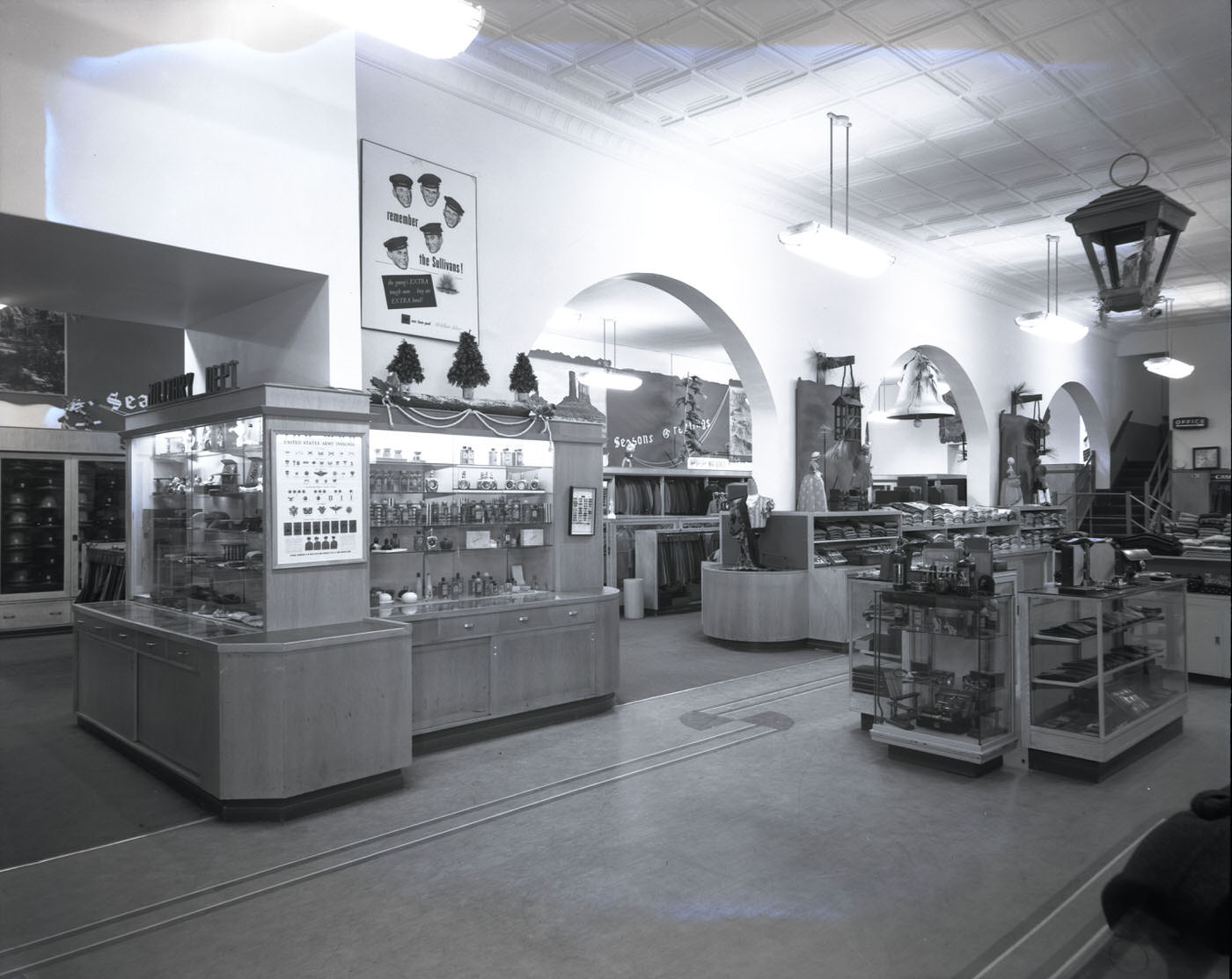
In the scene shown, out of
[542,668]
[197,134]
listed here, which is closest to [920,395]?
[542,668]

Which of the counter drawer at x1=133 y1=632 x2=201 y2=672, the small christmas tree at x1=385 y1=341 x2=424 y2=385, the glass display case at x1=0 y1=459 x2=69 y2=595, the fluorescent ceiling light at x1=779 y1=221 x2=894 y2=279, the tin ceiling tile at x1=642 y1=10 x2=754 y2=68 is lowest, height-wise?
the counter drawer at x1=133 y1=632 x2=201 y2=672

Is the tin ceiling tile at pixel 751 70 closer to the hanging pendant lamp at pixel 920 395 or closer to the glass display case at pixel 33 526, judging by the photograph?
the hanging pendant lamp at pixel 920 395

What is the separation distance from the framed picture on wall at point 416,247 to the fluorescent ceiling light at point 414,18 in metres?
1.81

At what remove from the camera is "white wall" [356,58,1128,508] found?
6.23 m

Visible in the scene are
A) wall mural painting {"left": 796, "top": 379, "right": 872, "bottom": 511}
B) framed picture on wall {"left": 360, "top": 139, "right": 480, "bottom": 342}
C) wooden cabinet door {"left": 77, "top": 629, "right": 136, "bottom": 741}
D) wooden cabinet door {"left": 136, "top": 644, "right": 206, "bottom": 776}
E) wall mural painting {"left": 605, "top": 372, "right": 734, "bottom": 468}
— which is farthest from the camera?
wall mural painting {"left": 605, "top": 372, "right": 734, "bottom": 468}

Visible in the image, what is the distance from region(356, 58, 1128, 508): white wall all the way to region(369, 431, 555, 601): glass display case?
1.62 feet

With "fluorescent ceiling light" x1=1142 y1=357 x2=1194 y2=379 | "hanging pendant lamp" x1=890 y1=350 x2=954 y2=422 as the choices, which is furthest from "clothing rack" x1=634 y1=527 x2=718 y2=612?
"fluorescent ceiling light" x1=1142 y1=357 x2=1194 y2=379

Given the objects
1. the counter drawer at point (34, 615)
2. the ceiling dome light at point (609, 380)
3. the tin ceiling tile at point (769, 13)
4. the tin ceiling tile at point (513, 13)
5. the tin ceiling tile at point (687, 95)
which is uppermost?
the tin ceiling tile at point (687, 95)

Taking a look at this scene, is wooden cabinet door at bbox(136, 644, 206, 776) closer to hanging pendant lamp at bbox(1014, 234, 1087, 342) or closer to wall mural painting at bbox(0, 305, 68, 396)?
wall mural painting at bbox(0, 305, 68, 396)

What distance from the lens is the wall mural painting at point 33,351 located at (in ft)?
36.4

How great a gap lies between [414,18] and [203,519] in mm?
3421

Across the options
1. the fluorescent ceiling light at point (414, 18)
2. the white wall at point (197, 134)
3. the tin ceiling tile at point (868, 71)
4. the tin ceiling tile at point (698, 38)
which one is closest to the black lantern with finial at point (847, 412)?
the tin ceiling tile at point (868, 71)

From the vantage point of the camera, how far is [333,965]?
308cm

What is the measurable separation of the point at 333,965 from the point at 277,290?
3988 millimetres
